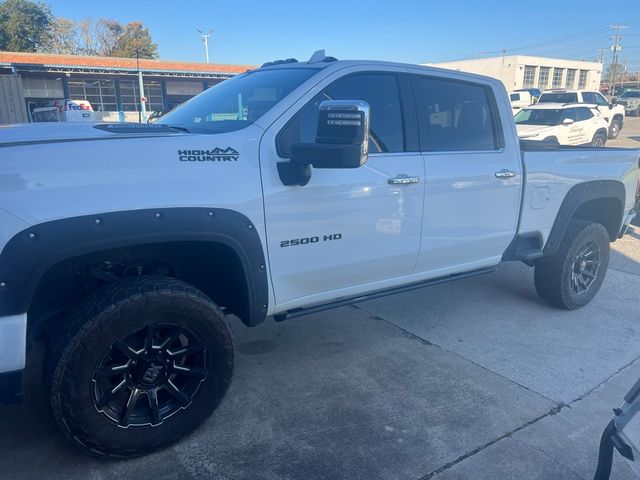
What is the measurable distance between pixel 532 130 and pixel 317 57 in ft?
38.9

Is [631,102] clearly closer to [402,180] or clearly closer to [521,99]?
[521,99]

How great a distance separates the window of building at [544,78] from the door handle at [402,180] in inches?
2157

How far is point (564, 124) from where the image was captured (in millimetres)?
14375

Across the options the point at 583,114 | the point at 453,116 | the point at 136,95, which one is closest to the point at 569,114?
the point at 583,114

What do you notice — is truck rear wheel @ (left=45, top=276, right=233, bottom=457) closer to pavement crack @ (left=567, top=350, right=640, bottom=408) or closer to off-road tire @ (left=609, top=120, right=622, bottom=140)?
pavement crack @ (left=567, top=350, right=640, bottom=408)

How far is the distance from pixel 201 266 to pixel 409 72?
1904mm

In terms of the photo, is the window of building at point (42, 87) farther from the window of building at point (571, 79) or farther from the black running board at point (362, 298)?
the window of building at point (571, 79)

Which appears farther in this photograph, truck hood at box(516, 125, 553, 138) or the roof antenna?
truck hood at box(516, 125, 553, 138)

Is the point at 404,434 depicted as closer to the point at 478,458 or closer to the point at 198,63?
the point at 478,458

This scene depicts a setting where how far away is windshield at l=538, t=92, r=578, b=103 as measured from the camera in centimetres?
1981

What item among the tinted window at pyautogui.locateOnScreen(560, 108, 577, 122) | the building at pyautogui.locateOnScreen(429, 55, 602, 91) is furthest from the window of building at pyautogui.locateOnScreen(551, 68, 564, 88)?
the tinted window at pyautogui.locateOnScreen(560, 108, 577, 122)

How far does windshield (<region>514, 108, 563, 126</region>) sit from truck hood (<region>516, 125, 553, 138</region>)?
44cm

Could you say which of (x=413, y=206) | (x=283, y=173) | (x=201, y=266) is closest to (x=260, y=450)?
(x=201, y=266)

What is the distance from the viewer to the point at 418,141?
3562 mm
